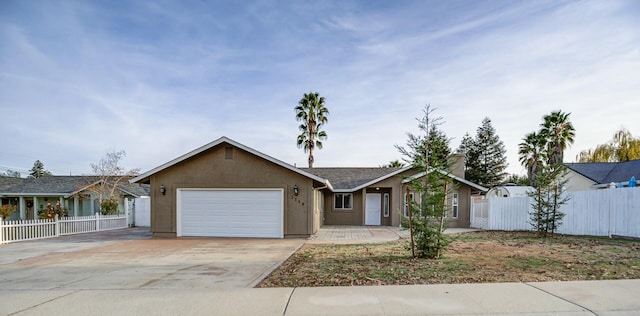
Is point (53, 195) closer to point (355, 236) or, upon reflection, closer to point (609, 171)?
point (355, 236)

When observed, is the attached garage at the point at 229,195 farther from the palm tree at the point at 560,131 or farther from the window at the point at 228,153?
the palm tree at the point at 560,131

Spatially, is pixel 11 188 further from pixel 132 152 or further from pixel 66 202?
pixel 132 152

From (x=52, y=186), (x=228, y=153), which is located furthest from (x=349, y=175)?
(x=52, y=186)

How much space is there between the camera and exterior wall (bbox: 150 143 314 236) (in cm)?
1442

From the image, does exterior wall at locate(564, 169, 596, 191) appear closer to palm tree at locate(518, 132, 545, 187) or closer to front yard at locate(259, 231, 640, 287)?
palm tree at locate(518, 132, 545, 187)

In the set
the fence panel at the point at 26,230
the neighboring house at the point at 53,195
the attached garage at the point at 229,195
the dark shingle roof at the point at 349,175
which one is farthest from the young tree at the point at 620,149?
the fence panel at the point at 26,230

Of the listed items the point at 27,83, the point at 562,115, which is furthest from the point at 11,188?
the point at 562,115

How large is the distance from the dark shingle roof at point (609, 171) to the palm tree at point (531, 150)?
6.04 meters

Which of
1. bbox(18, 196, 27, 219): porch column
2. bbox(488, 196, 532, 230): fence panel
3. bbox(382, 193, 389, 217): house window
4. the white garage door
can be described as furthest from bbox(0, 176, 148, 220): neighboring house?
bbox(488, 196, 532, 230): fence panel

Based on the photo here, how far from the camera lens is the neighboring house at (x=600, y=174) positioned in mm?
21400

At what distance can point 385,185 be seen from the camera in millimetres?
20438

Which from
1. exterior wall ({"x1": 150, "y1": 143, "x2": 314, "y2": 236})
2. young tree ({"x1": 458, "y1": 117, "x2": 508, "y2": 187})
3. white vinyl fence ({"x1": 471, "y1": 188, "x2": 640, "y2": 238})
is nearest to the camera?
white vinyl fence ({"x1": 471, "y1": 188, "x2": 640, "y2": 238})

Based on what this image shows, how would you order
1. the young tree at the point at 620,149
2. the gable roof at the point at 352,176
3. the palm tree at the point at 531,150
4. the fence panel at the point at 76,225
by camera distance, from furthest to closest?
1. the palm tree at the point at 531,150
2. the young tree at the point at 620,149
3. the gable roof at the point at 352,176
4. the fence panel at the point at 76,225

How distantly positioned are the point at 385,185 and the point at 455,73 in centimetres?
873
